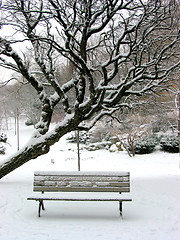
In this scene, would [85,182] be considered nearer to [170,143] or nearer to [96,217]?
[96,217]

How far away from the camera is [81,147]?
22.0 metres

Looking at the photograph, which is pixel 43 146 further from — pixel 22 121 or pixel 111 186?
pixel 22 121

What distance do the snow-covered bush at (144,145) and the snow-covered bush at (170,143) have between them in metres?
0.73

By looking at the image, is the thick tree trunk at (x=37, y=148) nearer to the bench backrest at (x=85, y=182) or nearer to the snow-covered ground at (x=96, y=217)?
the snow-covered ground at (x=96, y=217)

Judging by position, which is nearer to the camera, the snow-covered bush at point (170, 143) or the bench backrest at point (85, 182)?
the bench backrest at point (85, 182)

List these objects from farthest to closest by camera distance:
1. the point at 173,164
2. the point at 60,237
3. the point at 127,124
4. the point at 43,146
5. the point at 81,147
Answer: the point at 81,147
the point at 127,124
the point at 173,164
the point at 43,146
the point at 60,237

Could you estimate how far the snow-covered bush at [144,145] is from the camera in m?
18.5

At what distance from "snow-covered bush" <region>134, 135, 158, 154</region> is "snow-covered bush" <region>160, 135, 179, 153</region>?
73cm

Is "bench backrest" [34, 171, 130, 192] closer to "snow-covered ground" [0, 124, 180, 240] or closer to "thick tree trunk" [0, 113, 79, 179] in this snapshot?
"snow-covered ground" [0, 124, 180, 240]

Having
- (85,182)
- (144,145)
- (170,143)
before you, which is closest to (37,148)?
(85,182)

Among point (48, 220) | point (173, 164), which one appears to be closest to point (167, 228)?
point (48, 220)

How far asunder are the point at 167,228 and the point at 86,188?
6.00ft

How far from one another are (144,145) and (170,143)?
1.95 metres

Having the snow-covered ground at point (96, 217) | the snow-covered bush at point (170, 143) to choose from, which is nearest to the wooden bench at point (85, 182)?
the snow-covered ground at point (96, 217)
